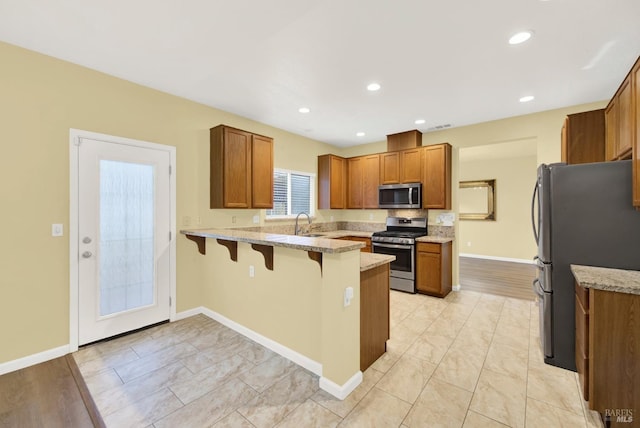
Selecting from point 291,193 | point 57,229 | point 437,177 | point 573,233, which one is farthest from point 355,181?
point 57,229

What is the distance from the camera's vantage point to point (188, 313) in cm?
348

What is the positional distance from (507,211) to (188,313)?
7.85 m

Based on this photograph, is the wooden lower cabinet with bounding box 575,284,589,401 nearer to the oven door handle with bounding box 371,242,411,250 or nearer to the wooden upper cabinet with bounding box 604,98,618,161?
the wooden upper cabinet with bounding box 604,98,618,161

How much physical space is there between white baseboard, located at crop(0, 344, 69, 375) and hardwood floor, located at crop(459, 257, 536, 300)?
5.50 metres

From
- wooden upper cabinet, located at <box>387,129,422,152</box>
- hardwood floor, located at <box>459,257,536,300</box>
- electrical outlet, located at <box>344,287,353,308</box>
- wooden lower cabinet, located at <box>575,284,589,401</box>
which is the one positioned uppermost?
wooden upper cabinet, located at <box>387,129,422,152</box>

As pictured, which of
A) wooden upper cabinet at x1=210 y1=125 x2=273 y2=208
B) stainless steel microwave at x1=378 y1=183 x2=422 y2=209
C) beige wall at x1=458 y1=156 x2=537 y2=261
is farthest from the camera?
beige wall at x1=458 y1=156 x2=537 y2=261

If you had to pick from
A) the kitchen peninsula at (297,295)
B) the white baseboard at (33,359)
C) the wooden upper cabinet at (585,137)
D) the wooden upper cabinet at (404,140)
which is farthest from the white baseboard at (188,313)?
the wooden upper cabinet at (585,137)

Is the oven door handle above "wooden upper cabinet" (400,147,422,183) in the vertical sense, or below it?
below

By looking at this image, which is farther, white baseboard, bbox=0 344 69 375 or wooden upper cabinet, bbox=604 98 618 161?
wooden upper cabinet, bbox=604 98 618 161

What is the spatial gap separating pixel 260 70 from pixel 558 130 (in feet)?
13.6

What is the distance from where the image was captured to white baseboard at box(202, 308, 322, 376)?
2.32 meters

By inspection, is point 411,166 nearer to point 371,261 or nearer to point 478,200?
point 371,261

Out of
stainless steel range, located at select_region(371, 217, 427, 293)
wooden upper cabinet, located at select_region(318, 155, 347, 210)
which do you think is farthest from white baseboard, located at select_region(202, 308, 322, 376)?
wooden upper cabinet, located at select_region(318, 155, 347, 210)

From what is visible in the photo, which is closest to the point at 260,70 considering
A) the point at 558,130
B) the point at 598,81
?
the point at 598,81
